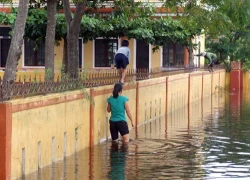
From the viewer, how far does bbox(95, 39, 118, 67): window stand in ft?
144

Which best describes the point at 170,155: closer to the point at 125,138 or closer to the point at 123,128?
the point at 123,128

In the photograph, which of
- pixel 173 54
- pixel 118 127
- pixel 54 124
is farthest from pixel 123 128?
pixel 173 54

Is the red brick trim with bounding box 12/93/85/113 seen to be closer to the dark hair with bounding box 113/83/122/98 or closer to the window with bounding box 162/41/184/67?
the dark hair with bounding box 113/83/122/98

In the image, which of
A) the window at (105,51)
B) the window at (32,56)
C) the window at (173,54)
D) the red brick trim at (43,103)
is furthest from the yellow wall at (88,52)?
the red brick trim at (43,103)

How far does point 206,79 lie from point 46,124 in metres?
29.3

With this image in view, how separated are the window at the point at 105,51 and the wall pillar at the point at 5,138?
3082 cm

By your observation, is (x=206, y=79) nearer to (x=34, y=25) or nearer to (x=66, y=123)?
(x=34, y=25)

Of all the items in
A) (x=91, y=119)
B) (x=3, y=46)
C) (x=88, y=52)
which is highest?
(x=3, y=46)

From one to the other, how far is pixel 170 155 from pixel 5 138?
577 centimetres

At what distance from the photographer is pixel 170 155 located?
17953 mm

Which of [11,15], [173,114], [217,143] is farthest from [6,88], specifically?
Result: [11,15]

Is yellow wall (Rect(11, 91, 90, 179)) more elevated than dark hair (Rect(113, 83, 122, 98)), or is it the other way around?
dark hair (Rect(113, 83, 122, 98))

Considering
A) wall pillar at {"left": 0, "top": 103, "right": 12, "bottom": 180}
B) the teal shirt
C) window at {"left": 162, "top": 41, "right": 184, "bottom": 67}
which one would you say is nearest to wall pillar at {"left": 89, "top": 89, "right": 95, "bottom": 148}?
the teal shirt

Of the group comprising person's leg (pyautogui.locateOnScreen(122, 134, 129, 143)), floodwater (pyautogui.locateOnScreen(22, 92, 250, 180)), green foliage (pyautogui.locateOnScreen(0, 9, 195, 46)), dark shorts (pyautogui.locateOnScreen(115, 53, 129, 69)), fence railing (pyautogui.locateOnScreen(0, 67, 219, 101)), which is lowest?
floodwater (pyautogui.locateOnScreen(22, 92, 250, 180))
